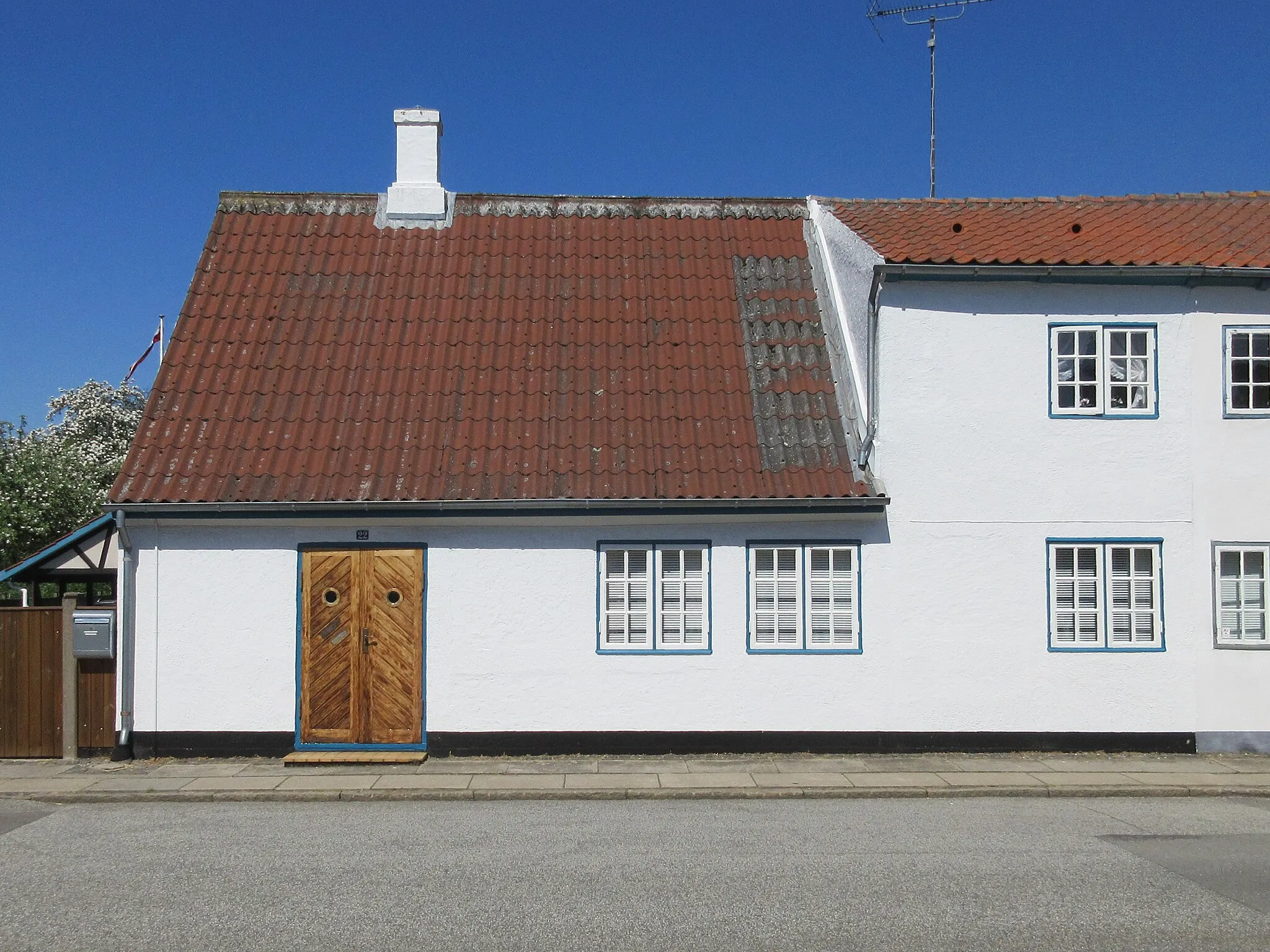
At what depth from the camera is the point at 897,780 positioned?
10.9 meters

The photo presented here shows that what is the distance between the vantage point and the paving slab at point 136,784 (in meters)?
10.6

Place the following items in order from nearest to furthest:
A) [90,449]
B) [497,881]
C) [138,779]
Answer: [497,881]
[138,779]
[90,449]

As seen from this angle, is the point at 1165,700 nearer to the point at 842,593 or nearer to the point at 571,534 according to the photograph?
the point at 842,593

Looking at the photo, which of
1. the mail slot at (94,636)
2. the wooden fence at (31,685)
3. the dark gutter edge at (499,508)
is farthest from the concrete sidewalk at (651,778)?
the dark gutter edge at (499,508)

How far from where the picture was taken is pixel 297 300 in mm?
14422

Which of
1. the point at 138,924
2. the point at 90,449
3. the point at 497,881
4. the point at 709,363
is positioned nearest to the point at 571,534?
the point at 709,363

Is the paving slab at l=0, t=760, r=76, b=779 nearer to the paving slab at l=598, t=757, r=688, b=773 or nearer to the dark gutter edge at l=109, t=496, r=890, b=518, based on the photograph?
the dark gutter edge at l=109, t=496, r=890, b=518

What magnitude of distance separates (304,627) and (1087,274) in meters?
9.83

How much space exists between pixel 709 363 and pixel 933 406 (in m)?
2.87

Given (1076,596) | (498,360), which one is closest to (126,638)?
(498,360)

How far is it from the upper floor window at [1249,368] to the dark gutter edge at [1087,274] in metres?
0.56

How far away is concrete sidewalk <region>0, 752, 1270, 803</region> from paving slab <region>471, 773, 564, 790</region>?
0.08 feet

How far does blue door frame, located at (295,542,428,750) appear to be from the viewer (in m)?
12.0

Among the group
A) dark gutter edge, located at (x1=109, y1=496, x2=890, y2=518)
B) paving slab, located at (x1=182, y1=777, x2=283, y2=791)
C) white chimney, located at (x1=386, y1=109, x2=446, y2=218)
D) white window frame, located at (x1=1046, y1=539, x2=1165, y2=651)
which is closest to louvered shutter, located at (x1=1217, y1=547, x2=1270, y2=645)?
white window frame, located at (x1=1046, y1=539, x2=1165, y2=651)
